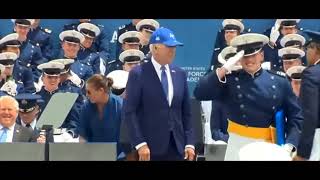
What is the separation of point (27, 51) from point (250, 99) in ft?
6.28

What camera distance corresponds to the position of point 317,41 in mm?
5676

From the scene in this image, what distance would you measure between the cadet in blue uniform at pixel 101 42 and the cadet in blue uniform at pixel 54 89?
1.05 ft

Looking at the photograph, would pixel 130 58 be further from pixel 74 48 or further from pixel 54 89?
pixel 54 89

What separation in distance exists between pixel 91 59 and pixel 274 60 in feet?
4.98

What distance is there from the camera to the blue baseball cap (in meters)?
5.70

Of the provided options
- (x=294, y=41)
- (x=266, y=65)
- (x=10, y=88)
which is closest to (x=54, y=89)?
(x=10, y=88)

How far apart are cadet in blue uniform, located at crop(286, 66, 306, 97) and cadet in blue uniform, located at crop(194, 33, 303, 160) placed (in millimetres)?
37

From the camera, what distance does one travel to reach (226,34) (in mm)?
5719

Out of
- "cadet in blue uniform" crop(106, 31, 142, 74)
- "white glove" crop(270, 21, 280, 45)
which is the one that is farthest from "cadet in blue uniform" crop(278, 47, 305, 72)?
"cadet in blue uniform" crop(106, 31, 142, 74)

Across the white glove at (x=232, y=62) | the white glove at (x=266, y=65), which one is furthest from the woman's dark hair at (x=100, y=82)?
the white glove at (x=266, y=65)

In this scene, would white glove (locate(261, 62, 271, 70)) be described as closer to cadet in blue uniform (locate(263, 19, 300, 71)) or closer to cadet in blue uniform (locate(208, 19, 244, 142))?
cadet in blue uniform (locate(263, 19, 300, 71))

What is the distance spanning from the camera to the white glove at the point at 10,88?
5805mm

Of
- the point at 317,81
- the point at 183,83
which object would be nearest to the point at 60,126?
the point at 183,83
